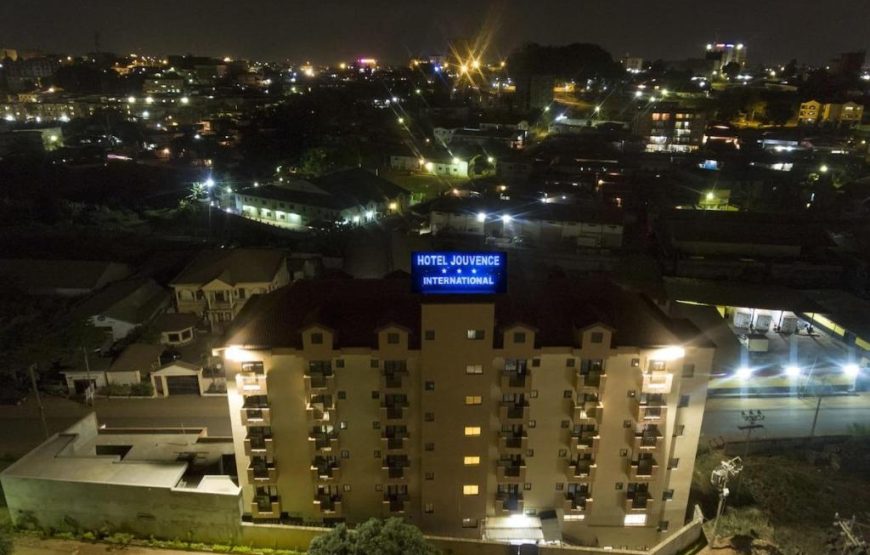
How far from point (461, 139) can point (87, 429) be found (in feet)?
224

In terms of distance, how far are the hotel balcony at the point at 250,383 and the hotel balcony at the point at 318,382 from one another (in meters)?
1.68

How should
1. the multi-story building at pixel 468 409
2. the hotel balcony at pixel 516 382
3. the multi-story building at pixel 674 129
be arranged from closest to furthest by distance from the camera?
the multi-story building at pixel 468 409 < the hotel balcony at pixel 516 382 < the multi-story building at pixel 674 129

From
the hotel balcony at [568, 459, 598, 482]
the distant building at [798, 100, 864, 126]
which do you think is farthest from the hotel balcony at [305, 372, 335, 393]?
the distant building at [798, 100, 864, 126]

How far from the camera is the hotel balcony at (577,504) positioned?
21.3 meters

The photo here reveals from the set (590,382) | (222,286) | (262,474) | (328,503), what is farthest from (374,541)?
(222,286)

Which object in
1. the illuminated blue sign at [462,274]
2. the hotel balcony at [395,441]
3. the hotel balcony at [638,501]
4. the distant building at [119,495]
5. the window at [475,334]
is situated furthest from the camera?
the hotel balcony at [638,501]

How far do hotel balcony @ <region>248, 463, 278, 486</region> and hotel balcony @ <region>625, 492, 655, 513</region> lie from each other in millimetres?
13907

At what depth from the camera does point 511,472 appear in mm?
20922

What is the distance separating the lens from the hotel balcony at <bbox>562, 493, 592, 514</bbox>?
21.3 metres

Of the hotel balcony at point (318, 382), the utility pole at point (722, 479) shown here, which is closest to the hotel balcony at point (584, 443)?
the utility pole at point (722, 479)

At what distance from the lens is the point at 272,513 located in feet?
70.6

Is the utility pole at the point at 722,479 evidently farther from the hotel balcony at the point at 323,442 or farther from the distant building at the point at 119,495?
the distant building at the point at 119,495

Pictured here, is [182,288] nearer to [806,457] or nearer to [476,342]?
[476,342]

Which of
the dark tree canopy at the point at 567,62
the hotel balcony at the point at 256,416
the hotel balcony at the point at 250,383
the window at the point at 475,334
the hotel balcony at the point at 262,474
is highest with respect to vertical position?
the dark tree canopy at the point at 567,62
